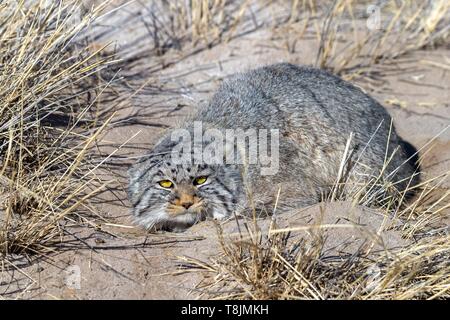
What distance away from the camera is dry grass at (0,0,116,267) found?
14.9ft

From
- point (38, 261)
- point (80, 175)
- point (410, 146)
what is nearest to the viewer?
point (38, 261)

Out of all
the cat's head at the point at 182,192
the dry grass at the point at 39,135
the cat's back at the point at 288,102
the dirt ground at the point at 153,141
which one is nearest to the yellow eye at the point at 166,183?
the cat's head at the point at 182,192

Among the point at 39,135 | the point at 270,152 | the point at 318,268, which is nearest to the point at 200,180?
the point at 270,152

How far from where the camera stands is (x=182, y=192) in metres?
4.73

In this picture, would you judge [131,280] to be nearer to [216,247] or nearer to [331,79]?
[216,247]

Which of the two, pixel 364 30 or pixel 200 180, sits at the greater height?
pixel 200 180

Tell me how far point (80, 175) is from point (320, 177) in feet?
5.59

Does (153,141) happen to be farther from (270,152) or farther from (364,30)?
(364,30)

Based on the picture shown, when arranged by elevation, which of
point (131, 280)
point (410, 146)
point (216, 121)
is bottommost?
point (410, 146)

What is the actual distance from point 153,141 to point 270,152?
1.04m

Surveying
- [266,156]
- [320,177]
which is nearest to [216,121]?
[266,156]

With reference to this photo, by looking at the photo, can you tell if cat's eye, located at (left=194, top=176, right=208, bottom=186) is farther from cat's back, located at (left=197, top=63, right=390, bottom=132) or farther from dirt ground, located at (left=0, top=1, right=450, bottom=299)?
cat's back, located at (left=197, top=63, right=390, bottom=132)

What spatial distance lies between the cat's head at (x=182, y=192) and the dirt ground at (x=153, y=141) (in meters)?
0.13

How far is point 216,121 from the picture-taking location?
5359 millimetres
